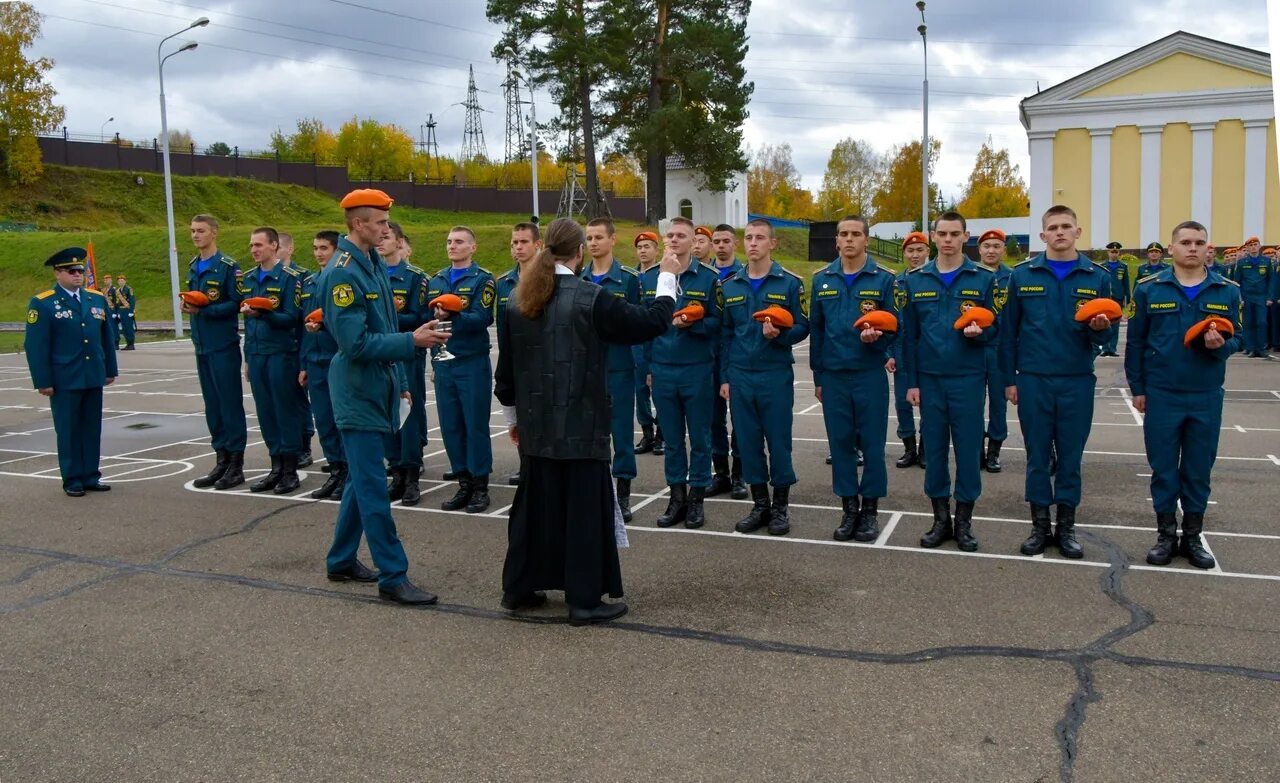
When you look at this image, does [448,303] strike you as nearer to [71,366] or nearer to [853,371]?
[853,371]

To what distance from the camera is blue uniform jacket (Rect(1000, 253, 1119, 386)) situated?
641 centimetres

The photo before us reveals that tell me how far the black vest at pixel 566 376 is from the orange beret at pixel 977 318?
8.09ft

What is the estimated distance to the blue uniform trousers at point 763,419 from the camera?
23.9 feet

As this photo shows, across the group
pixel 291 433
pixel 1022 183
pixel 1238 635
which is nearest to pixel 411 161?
pixel 1022 183

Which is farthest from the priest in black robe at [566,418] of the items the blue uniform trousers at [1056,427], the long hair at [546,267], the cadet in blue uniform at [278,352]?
the cadet in blue uniform at [278,352]

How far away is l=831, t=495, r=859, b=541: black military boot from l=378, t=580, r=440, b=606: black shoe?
2.84 m

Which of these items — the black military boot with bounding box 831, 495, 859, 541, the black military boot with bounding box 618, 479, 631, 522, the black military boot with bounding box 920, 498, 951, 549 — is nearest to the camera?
the black military boot with bounding box 920, 498, 951, 549

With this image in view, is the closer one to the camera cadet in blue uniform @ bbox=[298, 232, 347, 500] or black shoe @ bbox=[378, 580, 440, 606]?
black shoe @ bbox=[378, 580, 440, 606]

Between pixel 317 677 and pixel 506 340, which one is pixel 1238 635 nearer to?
pixel 506 340

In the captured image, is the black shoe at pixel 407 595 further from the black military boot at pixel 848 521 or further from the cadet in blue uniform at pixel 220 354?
the cadet in blue uniform at pixel 220 354

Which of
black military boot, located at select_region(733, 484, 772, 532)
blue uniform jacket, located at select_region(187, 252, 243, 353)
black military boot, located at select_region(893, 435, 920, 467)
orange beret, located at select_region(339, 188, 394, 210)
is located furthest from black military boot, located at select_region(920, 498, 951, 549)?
blue uniform jacket, located at select_region(187, 252, 243, 353)

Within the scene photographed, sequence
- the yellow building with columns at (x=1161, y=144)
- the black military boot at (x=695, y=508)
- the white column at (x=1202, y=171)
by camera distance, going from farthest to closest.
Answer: the white column at (x=1202, y=171), the yellow building with columns at (x=1161, y=144), the black military boot at (x=695, y=508)

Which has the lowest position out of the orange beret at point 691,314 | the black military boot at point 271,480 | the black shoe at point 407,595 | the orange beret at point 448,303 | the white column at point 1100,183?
the black shoe at point 407,595

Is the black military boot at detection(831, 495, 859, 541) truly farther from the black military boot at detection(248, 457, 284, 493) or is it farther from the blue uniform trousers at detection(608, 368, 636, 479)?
the black military boot at detection(248, 457, 284, 493)
